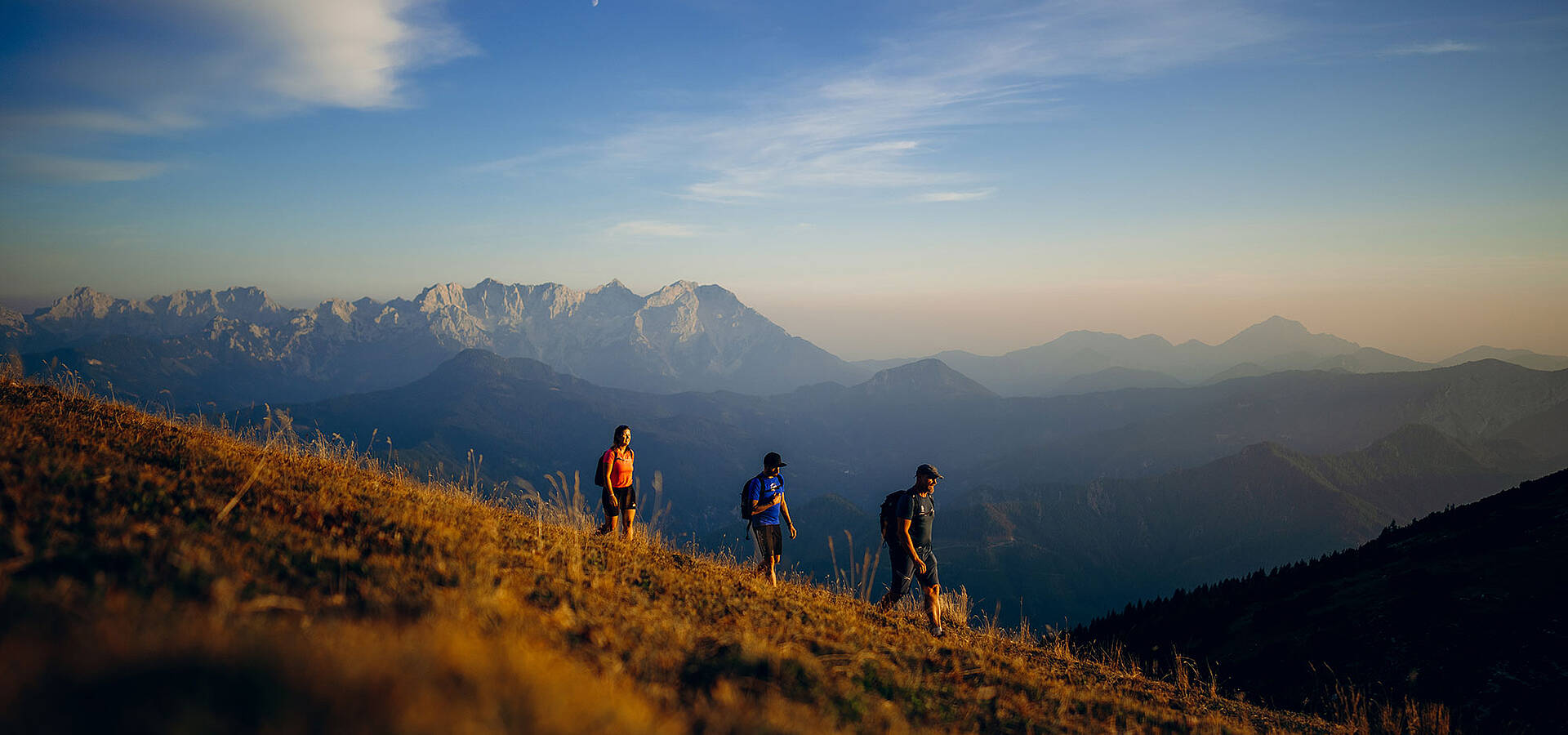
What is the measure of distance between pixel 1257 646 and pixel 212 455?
2648 cm

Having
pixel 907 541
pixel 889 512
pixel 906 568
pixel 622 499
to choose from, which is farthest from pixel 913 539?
pixel 622 499

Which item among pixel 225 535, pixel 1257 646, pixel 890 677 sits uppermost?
pixel 225 535

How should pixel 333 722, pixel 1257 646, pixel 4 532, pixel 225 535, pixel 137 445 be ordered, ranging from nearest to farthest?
pixel 333 722
pixel 4 532
pixel 225 535
pixel 137 445
pixel 1257 646

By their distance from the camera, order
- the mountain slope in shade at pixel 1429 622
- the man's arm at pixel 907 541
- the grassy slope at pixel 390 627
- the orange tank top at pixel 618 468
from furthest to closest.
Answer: the mountain slope in shade at pixel 1429 622 < the orange tank top at pixel 618 468 < the man's arm at pixel 907 541 < the grassy slope at pixel 390 627

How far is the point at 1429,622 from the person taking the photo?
52.3 ft

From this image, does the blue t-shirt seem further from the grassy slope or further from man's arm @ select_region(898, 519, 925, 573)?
man's arm @ select_region(898, 519, 925, 573)

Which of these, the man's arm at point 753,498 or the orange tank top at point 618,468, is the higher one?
the orange tank top at point 618,468

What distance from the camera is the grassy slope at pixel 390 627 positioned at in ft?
8.27

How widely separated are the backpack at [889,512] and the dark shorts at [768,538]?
6.54 ft

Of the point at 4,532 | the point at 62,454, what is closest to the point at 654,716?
the point at 4,532

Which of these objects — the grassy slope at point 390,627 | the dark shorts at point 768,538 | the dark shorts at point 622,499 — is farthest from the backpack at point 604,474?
the dark shorts at point 768,538

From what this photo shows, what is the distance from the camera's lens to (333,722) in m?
2.37

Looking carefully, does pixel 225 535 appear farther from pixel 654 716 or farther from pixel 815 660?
pixel 815 660

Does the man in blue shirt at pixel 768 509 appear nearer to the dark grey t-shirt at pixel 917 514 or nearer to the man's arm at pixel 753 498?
the man's arm at pixel 753 498
